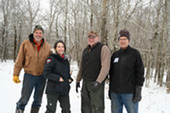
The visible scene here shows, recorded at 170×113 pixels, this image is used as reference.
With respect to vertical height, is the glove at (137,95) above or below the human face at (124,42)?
below

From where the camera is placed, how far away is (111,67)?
2.83 m

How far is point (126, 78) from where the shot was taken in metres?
2.50

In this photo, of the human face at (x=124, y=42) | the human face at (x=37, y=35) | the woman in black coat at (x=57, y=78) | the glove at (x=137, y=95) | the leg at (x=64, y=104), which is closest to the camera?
the glove at (x=137, y=95)

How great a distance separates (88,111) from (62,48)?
1.57 meters

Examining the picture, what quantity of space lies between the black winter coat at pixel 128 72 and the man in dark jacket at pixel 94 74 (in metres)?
0.25

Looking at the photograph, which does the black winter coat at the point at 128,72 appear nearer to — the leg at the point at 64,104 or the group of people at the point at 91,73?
the group of people at the point at 91,73

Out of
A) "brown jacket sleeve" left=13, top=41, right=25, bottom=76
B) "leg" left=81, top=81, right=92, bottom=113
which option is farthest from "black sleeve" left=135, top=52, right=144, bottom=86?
"brown jacket sleeve" left=13, top=41, right=25, bottom=76

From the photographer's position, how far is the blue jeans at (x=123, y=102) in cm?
244

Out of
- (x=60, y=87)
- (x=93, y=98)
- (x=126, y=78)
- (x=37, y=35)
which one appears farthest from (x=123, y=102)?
(x=37, y=35)

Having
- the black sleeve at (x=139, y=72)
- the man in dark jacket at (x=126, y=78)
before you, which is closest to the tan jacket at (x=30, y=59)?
the man in dark jacket at (x=126, y=78)

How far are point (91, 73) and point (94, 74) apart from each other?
7 cm

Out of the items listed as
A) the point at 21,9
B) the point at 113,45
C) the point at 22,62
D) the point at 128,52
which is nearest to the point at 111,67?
the point at 128,52

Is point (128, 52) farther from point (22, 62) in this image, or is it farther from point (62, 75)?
point (22, 62)

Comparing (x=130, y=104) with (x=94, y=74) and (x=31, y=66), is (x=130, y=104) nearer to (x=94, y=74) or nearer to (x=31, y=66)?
(x=94, y=74)
